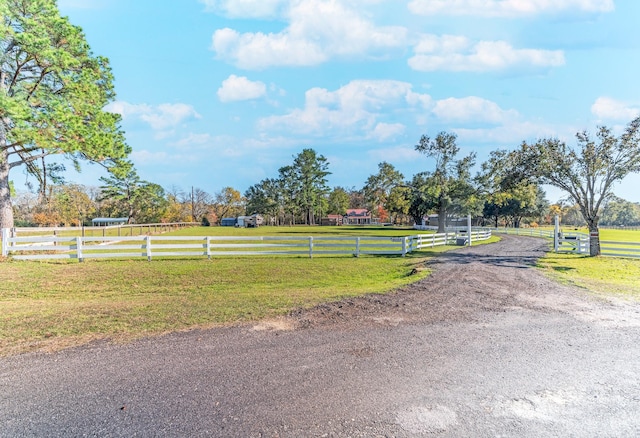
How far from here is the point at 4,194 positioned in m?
15.3

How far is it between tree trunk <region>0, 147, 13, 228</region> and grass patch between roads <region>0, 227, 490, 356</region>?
11.7 feet

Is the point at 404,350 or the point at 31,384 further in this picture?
the point at 404,350

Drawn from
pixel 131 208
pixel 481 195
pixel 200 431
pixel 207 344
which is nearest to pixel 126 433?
pixel 200 431

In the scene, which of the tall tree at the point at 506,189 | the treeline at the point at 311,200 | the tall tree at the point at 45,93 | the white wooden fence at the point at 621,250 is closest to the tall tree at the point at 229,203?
the treeline at the point at 311,200

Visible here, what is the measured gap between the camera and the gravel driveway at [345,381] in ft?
9.27

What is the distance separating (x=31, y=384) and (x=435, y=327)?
510 cm

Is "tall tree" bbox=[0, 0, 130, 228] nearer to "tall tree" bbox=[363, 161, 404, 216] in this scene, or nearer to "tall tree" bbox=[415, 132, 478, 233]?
"tall tree" bbox=[415, 132, 478, 233]

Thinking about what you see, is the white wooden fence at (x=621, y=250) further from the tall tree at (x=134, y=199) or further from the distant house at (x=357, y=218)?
the distant house at (x=357, y=218)

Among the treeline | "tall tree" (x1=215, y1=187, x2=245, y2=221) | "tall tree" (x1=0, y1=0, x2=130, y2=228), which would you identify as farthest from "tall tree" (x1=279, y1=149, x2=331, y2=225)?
"tall tree" (x1=0, y1=0, x2=130, y2=228)

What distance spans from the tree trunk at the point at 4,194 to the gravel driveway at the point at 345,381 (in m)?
15.1

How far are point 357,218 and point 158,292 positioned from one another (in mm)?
87836

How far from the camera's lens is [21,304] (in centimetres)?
720

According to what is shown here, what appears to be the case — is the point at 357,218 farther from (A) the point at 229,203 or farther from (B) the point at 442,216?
(B) the point at 442,216

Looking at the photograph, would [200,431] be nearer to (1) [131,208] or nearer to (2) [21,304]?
(2) [21,304]
